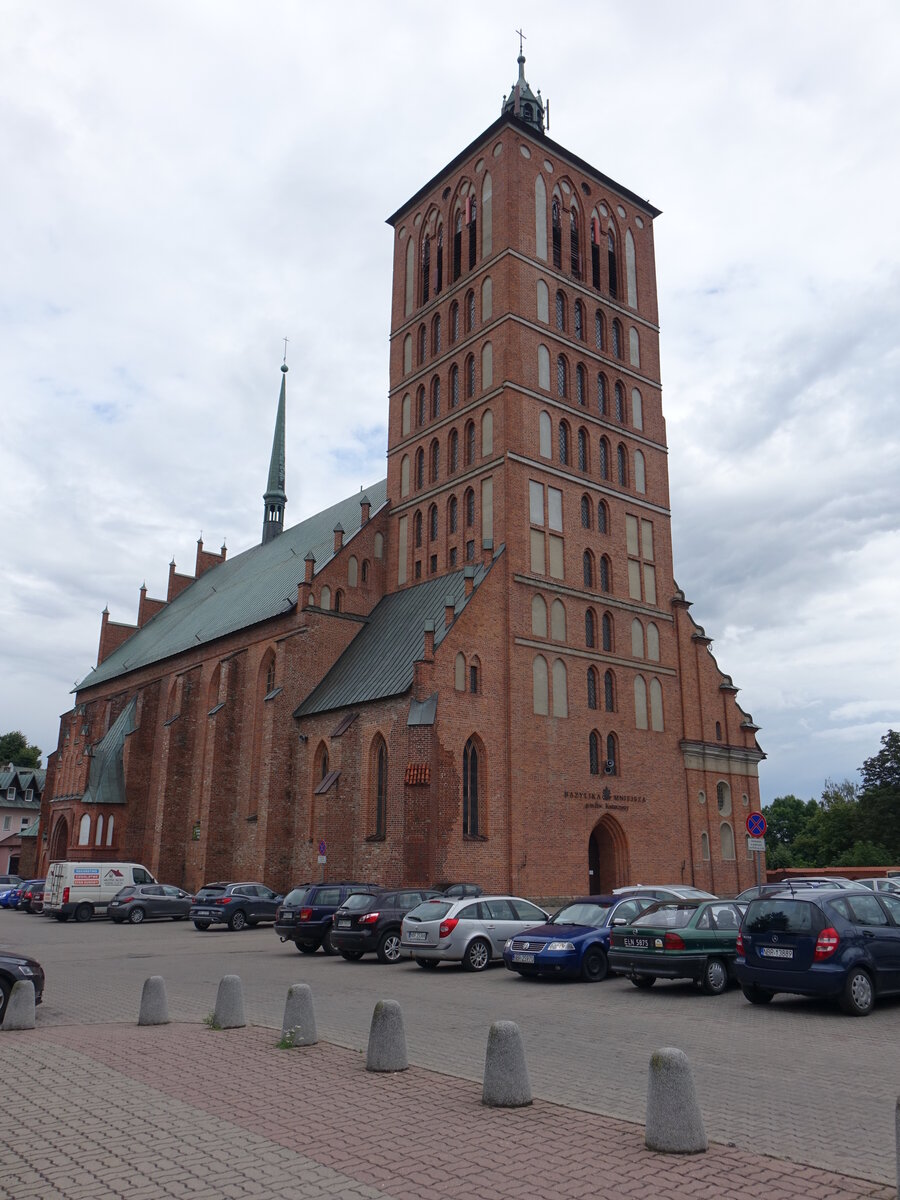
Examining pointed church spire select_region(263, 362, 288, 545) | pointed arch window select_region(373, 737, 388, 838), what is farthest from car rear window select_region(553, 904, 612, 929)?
pointed church spire select_region(263, 362, 288, 545)

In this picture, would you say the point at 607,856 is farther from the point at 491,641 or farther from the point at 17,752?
the point at 17,752

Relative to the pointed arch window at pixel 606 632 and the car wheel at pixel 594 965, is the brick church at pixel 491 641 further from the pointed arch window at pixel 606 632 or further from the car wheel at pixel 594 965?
the car wheel at pixel 594 965

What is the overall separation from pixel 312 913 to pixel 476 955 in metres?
5.32

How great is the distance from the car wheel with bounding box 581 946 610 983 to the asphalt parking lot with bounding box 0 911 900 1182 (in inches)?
8.0

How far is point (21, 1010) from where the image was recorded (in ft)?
36.7

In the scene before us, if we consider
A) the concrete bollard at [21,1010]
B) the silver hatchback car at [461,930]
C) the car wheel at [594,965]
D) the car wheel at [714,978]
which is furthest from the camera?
the silver hatchback car at [461,930]

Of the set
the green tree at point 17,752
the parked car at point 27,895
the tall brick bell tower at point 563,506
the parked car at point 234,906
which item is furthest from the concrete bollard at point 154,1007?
the green tree at point 17,752

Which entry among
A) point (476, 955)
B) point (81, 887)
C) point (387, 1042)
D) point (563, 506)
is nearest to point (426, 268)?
point (563, 506)

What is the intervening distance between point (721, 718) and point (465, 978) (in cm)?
2537

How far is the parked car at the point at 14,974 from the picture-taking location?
39.7ft

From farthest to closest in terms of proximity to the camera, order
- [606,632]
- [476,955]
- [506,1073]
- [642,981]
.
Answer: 1. [606,632]
2. [476,955]
3. [642,981]
4. [506,1073]

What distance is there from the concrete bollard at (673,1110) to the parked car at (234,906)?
25.3 meters

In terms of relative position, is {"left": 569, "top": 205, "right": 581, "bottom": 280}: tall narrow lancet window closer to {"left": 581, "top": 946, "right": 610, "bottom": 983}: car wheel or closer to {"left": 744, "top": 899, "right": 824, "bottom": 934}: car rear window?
{"left": 581, "top": 946, "right": 610, "bottom": 983}: car wheel

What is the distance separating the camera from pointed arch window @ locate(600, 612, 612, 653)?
118 ft
